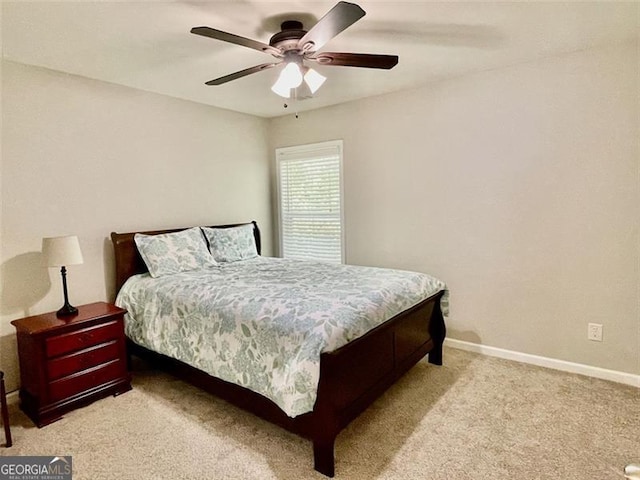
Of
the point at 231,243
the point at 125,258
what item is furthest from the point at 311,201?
the point at 125,258

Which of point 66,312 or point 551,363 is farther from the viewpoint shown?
point 551,363

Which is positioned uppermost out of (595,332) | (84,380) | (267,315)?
(267,315)

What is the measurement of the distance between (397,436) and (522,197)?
2.11 m

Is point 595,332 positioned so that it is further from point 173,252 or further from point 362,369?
point 173,252

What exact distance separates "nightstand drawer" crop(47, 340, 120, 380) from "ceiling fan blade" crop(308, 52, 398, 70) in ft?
7.97

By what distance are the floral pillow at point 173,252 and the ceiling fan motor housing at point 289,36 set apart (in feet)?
6.42

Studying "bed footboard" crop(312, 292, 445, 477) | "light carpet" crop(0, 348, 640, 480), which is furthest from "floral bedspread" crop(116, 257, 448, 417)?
"light carpet" crop(0, 348, 640, 480)

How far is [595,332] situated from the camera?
2.82m

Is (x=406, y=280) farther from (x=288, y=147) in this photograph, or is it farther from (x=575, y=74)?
(x=288, y=147)

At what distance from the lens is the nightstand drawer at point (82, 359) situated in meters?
2.40

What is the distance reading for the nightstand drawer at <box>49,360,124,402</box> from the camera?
94.8 inches

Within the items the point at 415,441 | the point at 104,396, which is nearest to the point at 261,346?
the point at 415,441

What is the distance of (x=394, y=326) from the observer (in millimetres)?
2404

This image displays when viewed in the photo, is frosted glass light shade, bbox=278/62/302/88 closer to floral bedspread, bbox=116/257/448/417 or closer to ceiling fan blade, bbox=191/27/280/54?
ceiling fan blade, bbox=191/27/280/54
